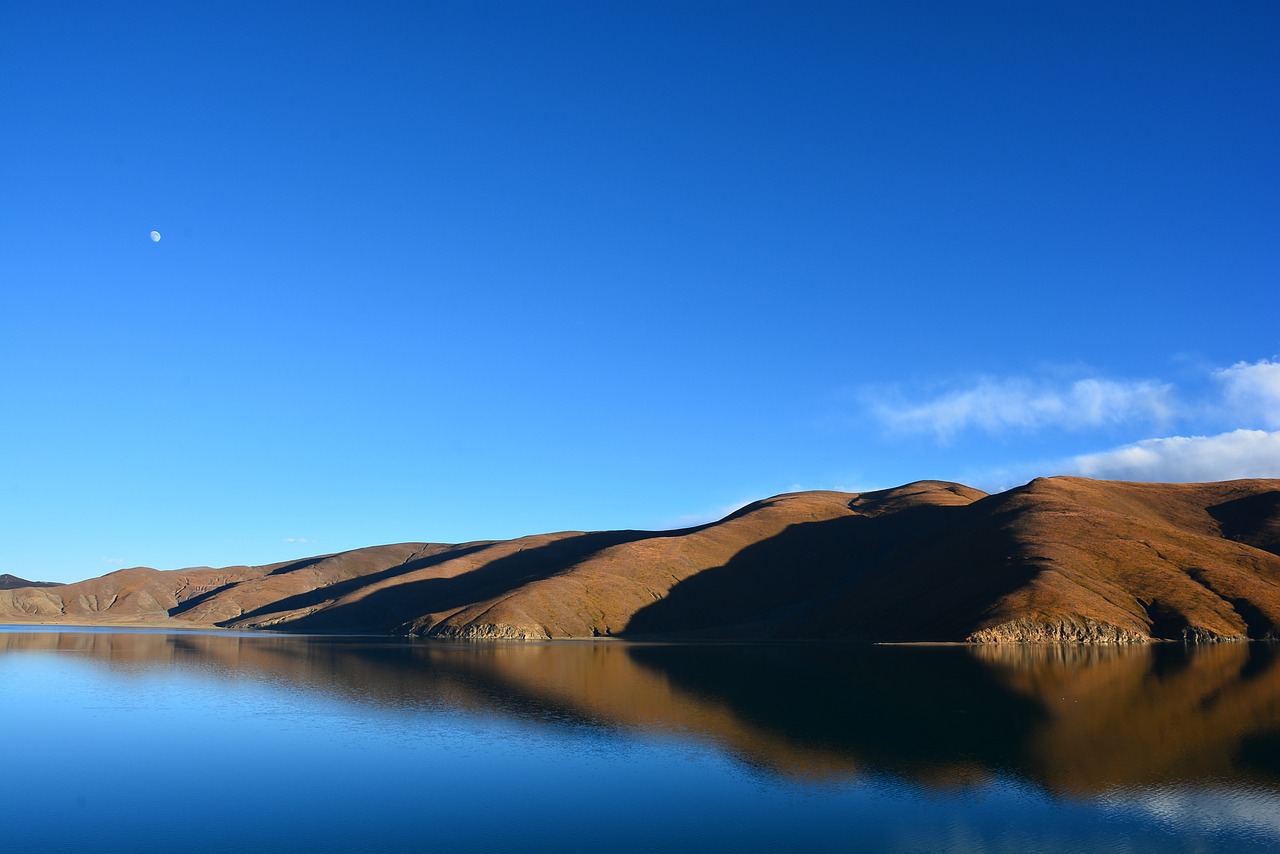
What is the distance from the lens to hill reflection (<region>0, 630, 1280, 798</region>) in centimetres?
5291

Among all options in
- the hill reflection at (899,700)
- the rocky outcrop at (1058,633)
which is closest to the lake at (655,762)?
the hill reflection at (899,700)

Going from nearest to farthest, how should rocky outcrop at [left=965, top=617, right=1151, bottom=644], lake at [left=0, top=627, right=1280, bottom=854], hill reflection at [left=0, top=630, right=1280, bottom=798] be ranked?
lake at [left=0, top=627, right=1280, bottom=854] < hill reflection at [left=0, top=630, right=1280, bottom=798] < rocky outcrop at [left=965, top=617, right=1151, bottom=644]

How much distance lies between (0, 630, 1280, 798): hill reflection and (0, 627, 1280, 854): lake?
43 cm

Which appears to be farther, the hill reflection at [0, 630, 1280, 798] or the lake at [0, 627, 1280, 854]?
the hill reflection at [0, 630, 1280, 798]

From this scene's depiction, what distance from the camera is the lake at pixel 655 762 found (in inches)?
1533

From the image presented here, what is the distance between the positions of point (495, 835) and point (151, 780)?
24372mm

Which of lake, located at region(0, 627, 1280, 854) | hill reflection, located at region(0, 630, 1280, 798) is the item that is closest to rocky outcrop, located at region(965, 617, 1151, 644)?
hill reflection, located at region(0, 630, 1280, 798)

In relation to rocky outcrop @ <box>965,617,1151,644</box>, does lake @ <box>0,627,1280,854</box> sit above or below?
above

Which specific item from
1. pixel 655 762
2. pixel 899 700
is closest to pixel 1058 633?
pixel 899 700

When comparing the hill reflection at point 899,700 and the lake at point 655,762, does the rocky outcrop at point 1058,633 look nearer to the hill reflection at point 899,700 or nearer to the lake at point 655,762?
the hill reflection at point 899,700

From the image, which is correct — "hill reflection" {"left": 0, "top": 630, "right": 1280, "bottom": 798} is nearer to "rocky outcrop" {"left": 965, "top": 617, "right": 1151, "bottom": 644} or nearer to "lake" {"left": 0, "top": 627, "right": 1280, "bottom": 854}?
"lake" {"left": 0, "top": 627, "right": 1280, "bottom": 854}

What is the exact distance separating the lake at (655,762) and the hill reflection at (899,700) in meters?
0.43

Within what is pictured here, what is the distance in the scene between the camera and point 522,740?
62.8 m

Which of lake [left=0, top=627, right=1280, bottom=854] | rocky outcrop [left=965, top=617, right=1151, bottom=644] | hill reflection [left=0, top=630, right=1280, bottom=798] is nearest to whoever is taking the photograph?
lake [left=0, top=627, right=1280, bottom=854]
